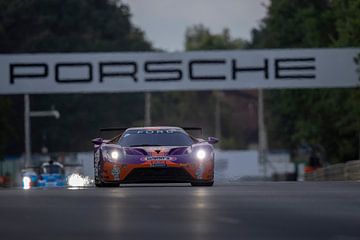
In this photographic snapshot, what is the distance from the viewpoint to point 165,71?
48406 millimetres

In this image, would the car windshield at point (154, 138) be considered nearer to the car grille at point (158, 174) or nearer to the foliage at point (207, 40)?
the car grille at point (158, 174)

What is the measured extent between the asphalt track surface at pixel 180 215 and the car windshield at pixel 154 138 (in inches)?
193

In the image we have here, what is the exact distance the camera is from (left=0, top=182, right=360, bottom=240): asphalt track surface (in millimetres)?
12445

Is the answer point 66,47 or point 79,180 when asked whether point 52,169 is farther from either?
point 66,47

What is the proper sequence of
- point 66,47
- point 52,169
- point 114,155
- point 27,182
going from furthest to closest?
point 66,47, point 52,169, point 27,182, point 114,155

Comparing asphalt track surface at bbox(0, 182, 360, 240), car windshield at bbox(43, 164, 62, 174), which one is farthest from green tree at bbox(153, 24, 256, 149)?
asphalt track surface at bbox(0, 182, 360, 240)

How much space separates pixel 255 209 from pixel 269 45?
78.0m

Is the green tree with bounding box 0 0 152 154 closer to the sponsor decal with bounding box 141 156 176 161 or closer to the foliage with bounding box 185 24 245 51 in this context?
the foliage with bounding box 185 24 245 51

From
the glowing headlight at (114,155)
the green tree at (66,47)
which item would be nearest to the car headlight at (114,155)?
the glowing headlight at (114,155)

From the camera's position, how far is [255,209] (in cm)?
1543

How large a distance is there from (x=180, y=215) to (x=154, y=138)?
10275 mm

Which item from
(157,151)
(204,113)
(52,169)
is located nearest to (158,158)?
(157,151)

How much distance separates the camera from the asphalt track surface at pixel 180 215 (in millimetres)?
12445

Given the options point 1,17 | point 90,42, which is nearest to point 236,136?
point 90,42
